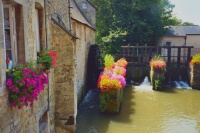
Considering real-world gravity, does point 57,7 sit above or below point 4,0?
above

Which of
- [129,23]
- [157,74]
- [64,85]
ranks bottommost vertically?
[157,74]

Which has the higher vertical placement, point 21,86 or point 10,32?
point 10,32

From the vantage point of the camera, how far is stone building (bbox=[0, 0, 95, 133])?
12.5 feet

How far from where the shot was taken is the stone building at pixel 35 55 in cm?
380

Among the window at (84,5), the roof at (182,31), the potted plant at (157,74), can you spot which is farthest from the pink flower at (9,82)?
the roof at (182,31)

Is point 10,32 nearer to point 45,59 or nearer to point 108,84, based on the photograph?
point 45,59

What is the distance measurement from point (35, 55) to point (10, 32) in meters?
1.11

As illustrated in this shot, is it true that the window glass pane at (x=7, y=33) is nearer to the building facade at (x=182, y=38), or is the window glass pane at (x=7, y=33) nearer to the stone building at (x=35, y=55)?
the stone building at (x=35, y=55)

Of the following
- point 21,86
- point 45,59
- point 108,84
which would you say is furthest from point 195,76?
point 21,86

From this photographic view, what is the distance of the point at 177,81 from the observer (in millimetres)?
20719

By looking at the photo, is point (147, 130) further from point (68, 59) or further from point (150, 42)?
point (150, 42)

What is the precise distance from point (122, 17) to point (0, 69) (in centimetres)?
2204

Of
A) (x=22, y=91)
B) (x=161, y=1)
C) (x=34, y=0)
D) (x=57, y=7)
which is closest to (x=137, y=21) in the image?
(x=161, y=1)

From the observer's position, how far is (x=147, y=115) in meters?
12.6
